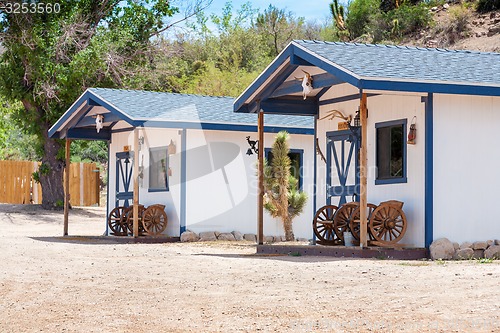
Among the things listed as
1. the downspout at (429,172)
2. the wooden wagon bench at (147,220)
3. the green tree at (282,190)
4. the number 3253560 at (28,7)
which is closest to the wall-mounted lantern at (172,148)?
the wooden wagon bench at (147,220)

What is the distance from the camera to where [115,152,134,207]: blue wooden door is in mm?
22547

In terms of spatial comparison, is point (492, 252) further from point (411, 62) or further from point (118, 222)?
point (118, 222)

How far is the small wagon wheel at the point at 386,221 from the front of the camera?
14.8 metres

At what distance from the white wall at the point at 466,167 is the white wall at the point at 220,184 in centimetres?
642

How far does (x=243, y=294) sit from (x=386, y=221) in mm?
5280

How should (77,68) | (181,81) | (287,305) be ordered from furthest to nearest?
(181,81), (77,68), (287,305)

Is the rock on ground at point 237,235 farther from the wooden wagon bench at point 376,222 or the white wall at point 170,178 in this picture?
the wooden wagon bench at point 376,222

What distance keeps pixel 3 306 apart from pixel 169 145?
37.8ft

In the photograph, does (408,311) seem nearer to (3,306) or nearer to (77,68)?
(3,306)

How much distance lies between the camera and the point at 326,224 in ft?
52.7

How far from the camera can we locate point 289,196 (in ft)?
63.9

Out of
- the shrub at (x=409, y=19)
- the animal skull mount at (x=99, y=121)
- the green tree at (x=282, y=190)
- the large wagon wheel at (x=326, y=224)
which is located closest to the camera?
the large wagon wheel at (x=326, y=224)

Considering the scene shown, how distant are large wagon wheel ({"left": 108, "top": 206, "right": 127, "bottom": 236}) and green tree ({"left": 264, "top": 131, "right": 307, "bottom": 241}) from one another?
12.8ft

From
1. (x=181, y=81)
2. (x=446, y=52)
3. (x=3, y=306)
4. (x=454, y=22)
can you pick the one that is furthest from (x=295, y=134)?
(x=454, y=22)
